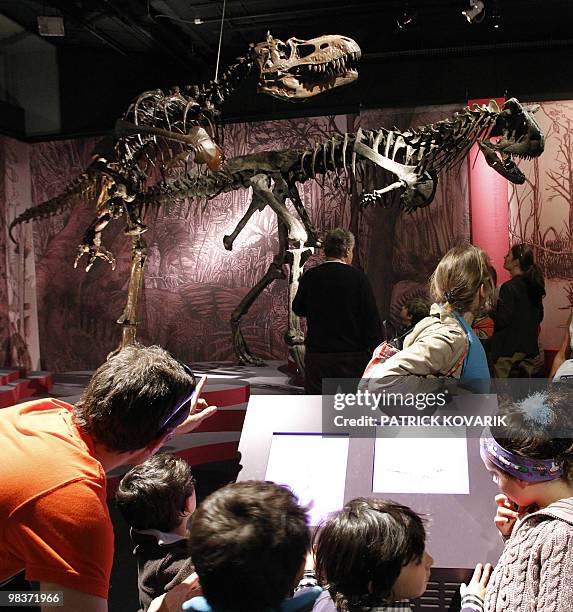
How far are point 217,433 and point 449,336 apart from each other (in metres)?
3.07

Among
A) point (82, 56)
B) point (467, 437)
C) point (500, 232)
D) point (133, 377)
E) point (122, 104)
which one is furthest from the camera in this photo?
point (122, 104)

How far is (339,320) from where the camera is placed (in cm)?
451

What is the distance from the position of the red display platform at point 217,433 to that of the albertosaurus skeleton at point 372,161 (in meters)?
0.62

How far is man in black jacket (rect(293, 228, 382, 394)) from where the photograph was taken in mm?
4484

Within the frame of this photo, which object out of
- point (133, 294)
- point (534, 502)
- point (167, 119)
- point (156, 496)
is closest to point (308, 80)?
point (167, 119)

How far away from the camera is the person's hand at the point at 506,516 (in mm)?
2121

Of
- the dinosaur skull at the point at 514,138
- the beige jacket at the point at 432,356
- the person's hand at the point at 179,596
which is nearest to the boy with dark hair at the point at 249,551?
the person's hand at the point at 179,596

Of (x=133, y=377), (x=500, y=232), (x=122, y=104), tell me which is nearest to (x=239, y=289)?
(x=122, y=104)

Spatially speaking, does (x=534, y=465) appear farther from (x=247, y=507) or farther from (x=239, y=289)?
(x=239, y=289)

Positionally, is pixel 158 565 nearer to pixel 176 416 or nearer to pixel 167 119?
pixel 176 416

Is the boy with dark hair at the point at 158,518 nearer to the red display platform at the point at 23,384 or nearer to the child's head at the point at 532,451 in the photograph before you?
the child's head at the point at 532,451

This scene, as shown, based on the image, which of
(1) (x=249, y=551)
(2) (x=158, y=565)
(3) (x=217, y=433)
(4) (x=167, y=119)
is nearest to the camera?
(1) (x=249, y=551)

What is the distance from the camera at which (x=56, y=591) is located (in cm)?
161

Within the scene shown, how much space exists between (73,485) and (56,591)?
23 centimetres
